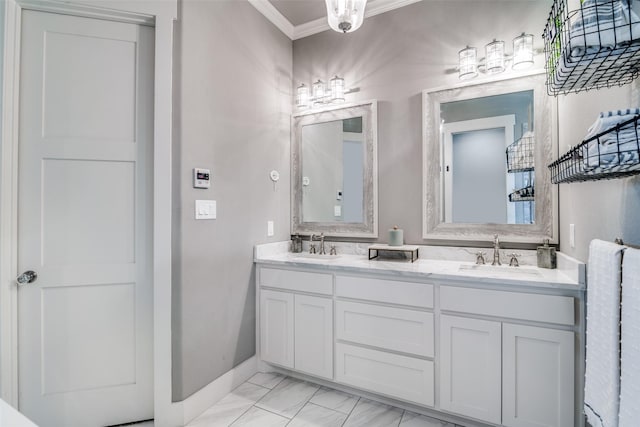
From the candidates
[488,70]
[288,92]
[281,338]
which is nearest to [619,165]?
[488,70]

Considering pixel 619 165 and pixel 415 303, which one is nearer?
pixel 619 165

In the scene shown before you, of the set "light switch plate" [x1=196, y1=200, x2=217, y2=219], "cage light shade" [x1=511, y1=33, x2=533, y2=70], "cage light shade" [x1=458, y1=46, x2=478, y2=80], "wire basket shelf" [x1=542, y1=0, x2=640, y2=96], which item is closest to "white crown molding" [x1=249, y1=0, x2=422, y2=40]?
"cage light shade" [x1=458, y1=46, x2=478, y2=80]

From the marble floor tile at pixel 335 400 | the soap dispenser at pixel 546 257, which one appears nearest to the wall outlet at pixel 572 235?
the soap dispenser at pixel 546 257

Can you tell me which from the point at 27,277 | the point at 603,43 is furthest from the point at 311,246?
the point at 603,43

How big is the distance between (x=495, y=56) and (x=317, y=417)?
2.57 metres

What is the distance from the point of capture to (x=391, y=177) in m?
2.40

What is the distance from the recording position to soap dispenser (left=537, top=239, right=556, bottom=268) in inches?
70.8

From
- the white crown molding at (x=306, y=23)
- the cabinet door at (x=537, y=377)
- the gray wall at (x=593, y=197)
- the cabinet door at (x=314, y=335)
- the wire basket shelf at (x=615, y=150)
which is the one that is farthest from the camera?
the white crown molding at (x=306, y=23)

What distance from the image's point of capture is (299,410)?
6.16 feet

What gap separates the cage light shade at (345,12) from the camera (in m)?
1.56

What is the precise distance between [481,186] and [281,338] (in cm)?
181

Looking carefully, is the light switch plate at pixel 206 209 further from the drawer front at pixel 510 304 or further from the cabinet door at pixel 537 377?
the cabinet door at pixel 537 377

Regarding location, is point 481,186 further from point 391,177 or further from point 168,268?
point 168,268

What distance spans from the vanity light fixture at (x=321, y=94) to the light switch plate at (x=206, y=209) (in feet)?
4.34
